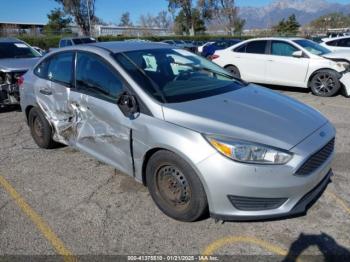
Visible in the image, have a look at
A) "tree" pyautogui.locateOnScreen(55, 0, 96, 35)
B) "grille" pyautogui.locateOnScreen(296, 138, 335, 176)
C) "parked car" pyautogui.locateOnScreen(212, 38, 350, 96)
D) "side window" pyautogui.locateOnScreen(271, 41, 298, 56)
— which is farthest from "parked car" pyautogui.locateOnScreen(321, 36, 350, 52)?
"tree" pyautogui.locateOnScreen(55, 0, 96, 35)

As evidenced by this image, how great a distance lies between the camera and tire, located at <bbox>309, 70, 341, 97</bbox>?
8422 mm

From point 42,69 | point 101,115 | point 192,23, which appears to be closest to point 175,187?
point 101,115

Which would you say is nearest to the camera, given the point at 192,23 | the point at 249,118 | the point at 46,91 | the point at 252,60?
the point at 249,118

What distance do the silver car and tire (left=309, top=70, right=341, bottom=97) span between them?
5224mm

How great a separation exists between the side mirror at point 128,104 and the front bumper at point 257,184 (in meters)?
0.90

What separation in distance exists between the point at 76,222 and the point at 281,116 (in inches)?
85.5

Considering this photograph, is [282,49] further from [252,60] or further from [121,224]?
[121,224]

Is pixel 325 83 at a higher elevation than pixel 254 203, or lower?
higher

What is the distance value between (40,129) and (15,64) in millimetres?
3413

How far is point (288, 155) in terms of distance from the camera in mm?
2732

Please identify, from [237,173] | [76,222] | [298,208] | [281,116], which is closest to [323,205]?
[298,208]

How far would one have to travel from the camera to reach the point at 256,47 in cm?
979

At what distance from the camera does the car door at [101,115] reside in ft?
11.4

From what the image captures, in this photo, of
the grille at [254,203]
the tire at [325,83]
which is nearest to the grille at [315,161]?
the grille at [254,203]
